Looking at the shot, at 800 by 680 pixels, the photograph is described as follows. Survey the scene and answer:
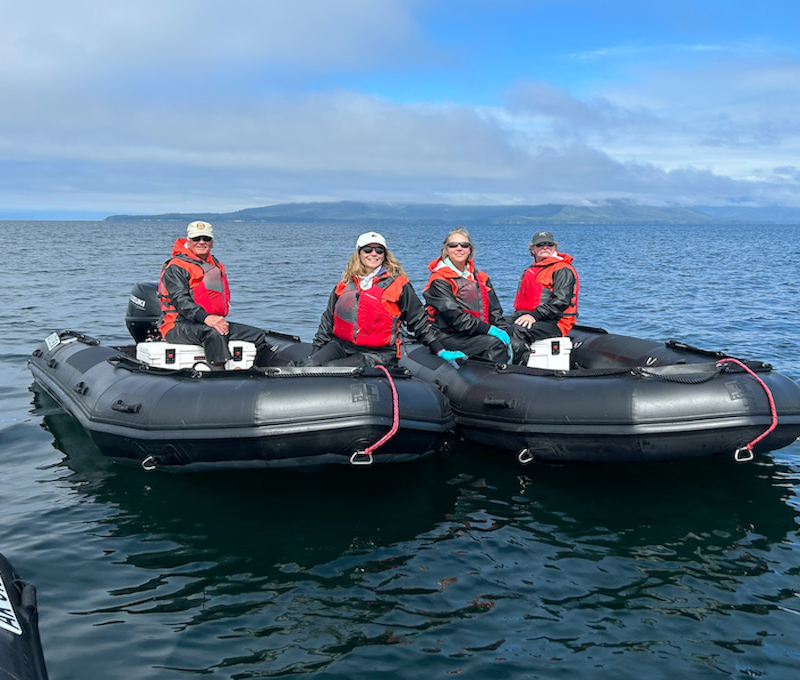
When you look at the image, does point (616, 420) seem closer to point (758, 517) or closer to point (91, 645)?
point (758, 517)

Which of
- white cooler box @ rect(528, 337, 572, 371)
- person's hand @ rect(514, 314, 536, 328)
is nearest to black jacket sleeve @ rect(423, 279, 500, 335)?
person's hand @ rect(514, 314, 536, 328)

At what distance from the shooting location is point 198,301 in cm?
731

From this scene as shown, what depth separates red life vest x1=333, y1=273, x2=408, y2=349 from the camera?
632cm

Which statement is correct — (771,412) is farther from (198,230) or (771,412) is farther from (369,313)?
(198,230)

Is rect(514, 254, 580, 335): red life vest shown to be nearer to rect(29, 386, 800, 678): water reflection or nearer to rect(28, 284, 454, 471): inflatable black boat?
rect(29, 386, 800, 678): water reflection

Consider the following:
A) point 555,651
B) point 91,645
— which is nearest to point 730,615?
point 555,651

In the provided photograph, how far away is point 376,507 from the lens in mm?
5559

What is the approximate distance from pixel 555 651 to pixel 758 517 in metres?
2.57

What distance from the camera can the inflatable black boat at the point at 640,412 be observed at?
5.54 metres

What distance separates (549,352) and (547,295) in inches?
24.3

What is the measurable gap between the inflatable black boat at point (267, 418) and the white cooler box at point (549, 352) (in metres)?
1.87

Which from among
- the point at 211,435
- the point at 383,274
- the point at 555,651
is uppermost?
the point at 383,274

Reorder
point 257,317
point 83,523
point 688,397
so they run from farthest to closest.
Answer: point 257,317 → point 688,397 → point 83,523

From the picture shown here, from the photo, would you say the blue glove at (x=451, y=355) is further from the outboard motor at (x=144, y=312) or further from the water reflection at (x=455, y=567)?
the outboard motor at (x=144, y=312)
